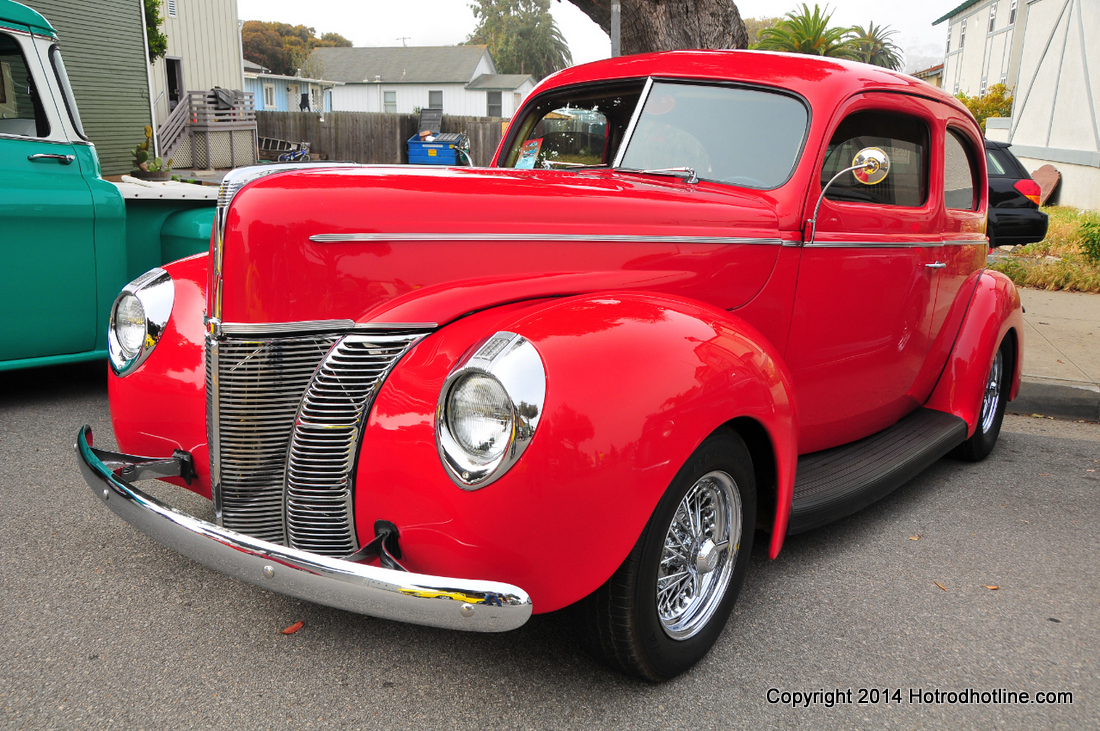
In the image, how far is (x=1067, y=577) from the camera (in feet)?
9.73

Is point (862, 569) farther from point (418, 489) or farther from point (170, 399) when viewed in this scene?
point (170, 399)

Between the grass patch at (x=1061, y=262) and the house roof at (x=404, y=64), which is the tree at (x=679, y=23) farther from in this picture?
the house roof at (x=404, y=64)

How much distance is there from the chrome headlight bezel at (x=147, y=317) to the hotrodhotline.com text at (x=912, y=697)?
2154 millimetres

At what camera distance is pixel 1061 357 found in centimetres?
607

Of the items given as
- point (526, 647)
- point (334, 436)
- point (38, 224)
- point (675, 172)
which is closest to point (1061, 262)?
point (675, 172)

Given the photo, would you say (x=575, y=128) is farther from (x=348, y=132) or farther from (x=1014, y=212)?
(x=348, y=132)

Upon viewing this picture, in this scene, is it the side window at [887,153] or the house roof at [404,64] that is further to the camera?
the house roof at [404,64]

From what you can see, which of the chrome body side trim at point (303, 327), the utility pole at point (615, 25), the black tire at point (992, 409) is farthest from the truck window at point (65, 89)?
the black tire at point (992, 409)

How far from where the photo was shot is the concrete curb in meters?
5.18

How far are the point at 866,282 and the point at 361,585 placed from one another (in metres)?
2.29

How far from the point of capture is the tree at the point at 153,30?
15922mm

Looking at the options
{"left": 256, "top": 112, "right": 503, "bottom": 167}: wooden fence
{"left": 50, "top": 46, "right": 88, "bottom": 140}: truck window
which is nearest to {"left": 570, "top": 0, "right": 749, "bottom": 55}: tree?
{"left": 50, "top": 46, "right": 88, "bottom": 140}: truck window

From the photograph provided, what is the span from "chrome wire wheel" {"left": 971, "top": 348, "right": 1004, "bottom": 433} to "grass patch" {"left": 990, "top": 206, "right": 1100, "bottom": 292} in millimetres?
4781

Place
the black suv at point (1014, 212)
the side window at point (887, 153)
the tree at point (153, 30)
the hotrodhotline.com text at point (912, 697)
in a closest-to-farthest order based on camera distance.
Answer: the hotrodhotline.com text at point (912, 697)
the side window at point (887, 153)
the black suv at point (1014, 212)
the tree at point (153, 30)
